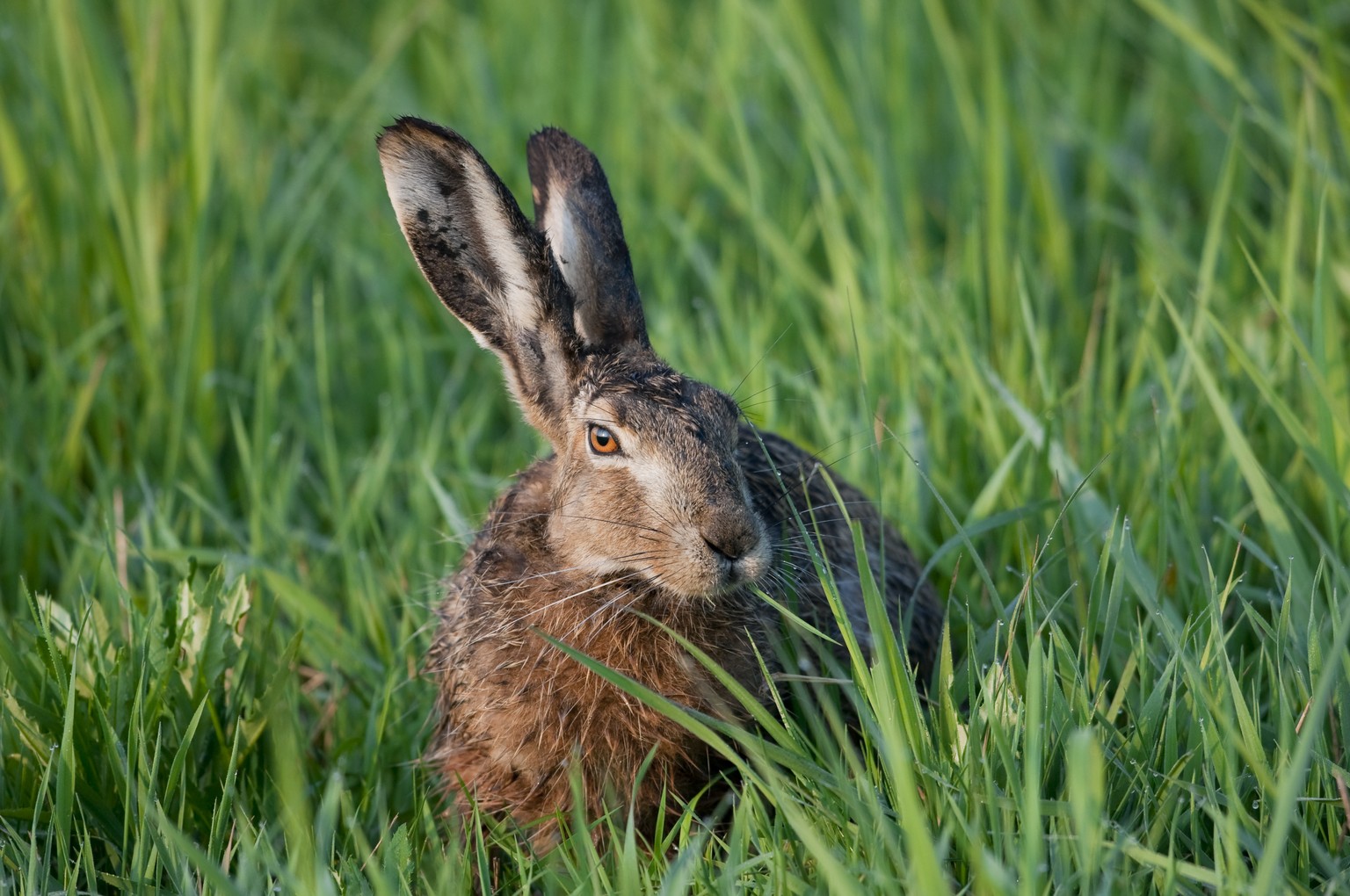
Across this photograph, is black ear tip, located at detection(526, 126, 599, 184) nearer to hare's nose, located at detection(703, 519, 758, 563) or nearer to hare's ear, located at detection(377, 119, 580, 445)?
hare's ear, located at detection(377, 119, 580, 445)

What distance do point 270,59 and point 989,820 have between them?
17.6 ft

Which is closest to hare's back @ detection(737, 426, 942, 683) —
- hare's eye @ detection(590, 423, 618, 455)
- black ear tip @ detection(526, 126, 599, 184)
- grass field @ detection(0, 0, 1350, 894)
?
grass field @ detection(0, 0, 1350, 894)

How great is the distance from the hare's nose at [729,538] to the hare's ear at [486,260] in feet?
2.11

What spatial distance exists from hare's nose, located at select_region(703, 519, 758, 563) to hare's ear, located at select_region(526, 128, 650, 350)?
0.75 meters

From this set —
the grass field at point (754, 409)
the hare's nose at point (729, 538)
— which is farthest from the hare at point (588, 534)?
the grass field at point (754, 409)

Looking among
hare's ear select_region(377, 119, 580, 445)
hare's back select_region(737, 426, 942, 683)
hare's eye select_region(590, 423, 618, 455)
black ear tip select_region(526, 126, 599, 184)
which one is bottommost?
hare's back select_region(737, 426, 942, 683)

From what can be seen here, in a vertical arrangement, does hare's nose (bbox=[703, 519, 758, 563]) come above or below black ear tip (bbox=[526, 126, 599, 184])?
below

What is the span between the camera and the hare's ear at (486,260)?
345 centimetres

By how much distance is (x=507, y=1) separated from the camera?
702cm

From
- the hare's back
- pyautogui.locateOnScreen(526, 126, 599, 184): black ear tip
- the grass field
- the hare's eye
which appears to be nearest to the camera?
the grass field

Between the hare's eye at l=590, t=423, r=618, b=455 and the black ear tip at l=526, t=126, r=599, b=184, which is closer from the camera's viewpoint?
the hare's eye at l=590, t=423, r=618, b=455

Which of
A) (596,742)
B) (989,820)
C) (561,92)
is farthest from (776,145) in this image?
(989,820)

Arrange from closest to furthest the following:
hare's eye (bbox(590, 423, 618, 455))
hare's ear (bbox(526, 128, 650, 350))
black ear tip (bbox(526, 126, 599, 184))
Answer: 1. hare's eye (bbox(590, 423, 618, 455))
2. hare's ear (bbox(526, 128, 650, 350))
3. black ear tip (bbox(526, 126, 599, 184))

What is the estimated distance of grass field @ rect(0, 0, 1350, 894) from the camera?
2.92 m
